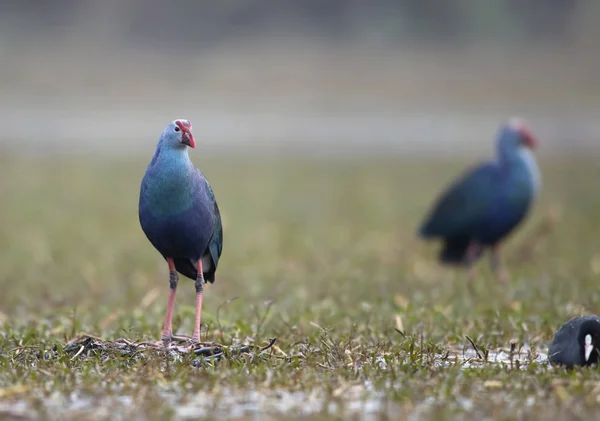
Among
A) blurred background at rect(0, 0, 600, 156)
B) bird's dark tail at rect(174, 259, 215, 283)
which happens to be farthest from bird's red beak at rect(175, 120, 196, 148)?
blurred background at rect(0, 0, 600, 156)

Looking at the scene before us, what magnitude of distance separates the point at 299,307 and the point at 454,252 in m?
2.76

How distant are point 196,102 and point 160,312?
1192 inches

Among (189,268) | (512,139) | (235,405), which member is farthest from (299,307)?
(235,405)

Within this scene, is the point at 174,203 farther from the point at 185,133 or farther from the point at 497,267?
the point at 497,267

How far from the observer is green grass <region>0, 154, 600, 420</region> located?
4.98 meters

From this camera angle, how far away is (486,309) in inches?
306

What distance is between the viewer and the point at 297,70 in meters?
40.9

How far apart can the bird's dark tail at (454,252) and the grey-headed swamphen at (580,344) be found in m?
4.73

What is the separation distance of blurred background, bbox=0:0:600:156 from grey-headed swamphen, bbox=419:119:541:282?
15864 mm

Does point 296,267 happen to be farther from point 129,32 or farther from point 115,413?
point 129,32

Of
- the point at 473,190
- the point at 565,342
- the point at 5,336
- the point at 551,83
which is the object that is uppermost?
the point at 551,83

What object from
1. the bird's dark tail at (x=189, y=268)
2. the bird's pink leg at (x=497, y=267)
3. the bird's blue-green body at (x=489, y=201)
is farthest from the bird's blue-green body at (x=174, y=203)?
the bird's blue-green body at (x=489, y=201)

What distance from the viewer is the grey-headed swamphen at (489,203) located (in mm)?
9930

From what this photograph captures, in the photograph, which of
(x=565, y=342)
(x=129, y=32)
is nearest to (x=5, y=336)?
(x=565, y=342)
